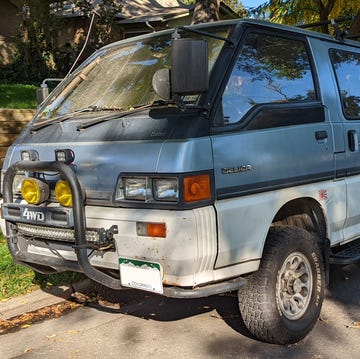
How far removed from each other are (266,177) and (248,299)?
869 millimetres

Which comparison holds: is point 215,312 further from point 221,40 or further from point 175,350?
point 221,40

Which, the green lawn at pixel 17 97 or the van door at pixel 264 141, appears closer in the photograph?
the van door at pixel 264 141

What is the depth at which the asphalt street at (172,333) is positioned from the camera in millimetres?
3759

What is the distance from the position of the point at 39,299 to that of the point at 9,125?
3.60m

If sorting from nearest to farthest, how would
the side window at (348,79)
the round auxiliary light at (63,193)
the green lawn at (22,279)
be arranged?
the round auxiliary light at (63,193) < the side window at (348,79) < the green lawn at (22,279)

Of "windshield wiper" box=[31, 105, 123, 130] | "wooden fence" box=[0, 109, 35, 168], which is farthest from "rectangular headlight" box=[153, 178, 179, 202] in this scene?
"wooden fence" box=[0, 109, 35, 168]

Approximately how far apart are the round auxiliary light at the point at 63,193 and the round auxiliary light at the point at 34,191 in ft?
0.40

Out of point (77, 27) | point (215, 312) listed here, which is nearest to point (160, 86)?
point (215, 312)

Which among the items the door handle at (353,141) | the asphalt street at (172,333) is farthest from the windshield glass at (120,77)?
the asphalt street at (172,333)

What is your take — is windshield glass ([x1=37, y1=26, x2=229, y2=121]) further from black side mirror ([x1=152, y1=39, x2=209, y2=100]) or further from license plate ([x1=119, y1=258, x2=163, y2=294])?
license plate ([x1=119, y1=258, x2=163, y2=294])

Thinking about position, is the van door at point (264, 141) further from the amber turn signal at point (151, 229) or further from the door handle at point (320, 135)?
the amber turn signal at point (151, 229)

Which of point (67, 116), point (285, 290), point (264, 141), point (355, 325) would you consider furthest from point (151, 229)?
point (355, 325)

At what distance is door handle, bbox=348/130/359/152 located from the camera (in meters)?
4.50

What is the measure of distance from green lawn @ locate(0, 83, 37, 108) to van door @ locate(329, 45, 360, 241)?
7.06 m
